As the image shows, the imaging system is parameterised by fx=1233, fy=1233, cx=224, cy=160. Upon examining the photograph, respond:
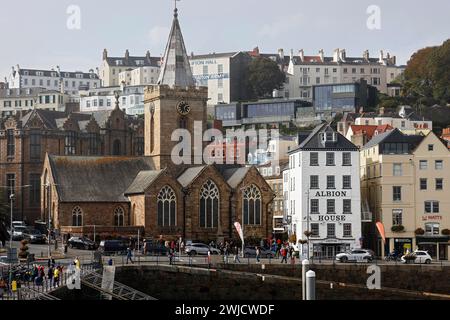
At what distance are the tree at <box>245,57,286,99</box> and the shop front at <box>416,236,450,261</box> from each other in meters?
94.7

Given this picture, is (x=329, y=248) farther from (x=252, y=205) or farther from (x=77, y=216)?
(x=77, y=216)

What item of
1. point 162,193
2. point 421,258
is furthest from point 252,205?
point 421,258

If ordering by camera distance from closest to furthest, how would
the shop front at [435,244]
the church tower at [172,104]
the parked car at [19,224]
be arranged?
1. the shop front at [435,244]
2. the church tower at [172,104]
3. the parked car at [19,224]

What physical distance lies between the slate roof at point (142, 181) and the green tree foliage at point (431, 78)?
77545 millimetres

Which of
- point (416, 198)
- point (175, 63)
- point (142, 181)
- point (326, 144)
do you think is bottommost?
point (416, 198)

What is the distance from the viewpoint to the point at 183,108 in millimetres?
105875

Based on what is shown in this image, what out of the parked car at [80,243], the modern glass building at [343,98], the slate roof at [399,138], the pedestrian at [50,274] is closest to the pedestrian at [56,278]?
the pedestrian at [50,274]

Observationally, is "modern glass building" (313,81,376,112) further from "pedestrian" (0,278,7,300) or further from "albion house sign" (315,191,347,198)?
"pedestrian" (0,278,7,300)

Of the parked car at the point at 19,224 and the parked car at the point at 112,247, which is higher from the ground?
the parked car at the point at 19,224

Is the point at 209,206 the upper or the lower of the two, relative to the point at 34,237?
upper

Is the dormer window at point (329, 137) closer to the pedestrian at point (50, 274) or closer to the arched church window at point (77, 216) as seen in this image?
the arched church window at point (77, 216)

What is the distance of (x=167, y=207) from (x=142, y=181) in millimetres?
3611

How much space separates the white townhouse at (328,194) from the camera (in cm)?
9269

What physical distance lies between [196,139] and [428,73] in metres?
77.6
